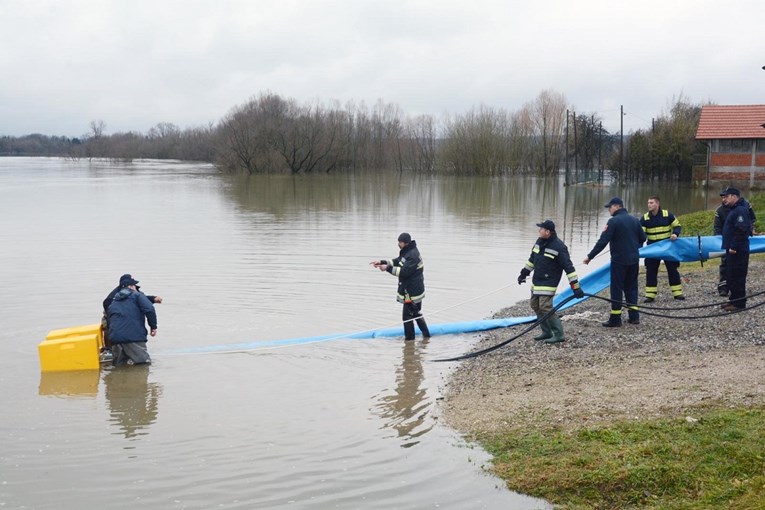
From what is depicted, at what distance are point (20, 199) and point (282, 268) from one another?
3391 cm

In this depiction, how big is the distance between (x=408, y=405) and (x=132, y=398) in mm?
3896

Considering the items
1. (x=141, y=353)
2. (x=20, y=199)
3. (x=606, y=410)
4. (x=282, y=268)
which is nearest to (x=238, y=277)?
(x=282, y=268)

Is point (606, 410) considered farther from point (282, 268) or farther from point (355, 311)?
point (282, 268)

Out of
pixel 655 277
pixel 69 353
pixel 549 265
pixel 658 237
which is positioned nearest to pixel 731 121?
pixel 658 237

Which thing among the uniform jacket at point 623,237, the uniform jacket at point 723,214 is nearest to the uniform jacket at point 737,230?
the uniform jacket at point 723,214

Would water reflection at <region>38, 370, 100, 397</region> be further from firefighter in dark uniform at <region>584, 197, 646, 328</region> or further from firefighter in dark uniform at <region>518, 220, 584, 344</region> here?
firefighter in dark uniform at <region>584, 197, 646, 328</region>

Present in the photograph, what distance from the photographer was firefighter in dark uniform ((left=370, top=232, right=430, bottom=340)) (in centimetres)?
1299

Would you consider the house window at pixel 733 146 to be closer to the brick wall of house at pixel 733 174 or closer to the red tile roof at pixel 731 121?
the red tile roof at pixel 731 121

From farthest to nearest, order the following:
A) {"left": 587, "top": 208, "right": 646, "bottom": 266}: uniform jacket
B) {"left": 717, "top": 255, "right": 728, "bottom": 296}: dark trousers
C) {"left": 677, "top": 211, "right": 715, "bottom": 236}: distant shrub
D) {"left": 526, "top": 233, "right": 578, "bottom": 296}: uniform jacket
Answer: {"left": 677, "top": 211, "right": 715, "bottom": 236}: distant shrub, {"left": 717, "top": 255, "right": 728, "bottom": 296}: dark trousers, {"left": 587, "top": 208, "right": 646, "bottom": 266}: uniform jacket, {"left": 526, "top": 233, "right": 578, "bottom": 296}: uniform jacket

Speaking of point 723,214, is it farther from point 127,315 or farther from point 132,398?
point 132,398

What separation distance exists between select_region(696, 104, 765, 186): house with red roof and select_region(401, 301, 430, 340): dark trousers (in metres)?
47.8

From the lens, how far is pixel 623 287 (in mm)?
12938

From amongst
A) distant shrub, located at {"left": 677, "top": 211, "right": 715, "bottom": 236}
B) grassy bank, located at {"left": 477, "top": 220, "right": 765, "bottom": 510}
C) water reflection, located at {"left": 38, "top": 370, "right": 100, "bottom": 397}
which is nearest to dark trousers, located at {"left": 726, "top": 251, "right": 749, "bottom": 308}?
grassy bank, located at {"left": 477, "top": 220, "right": 765, "bottom": 510}

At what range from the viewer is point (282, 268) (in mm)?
21984
